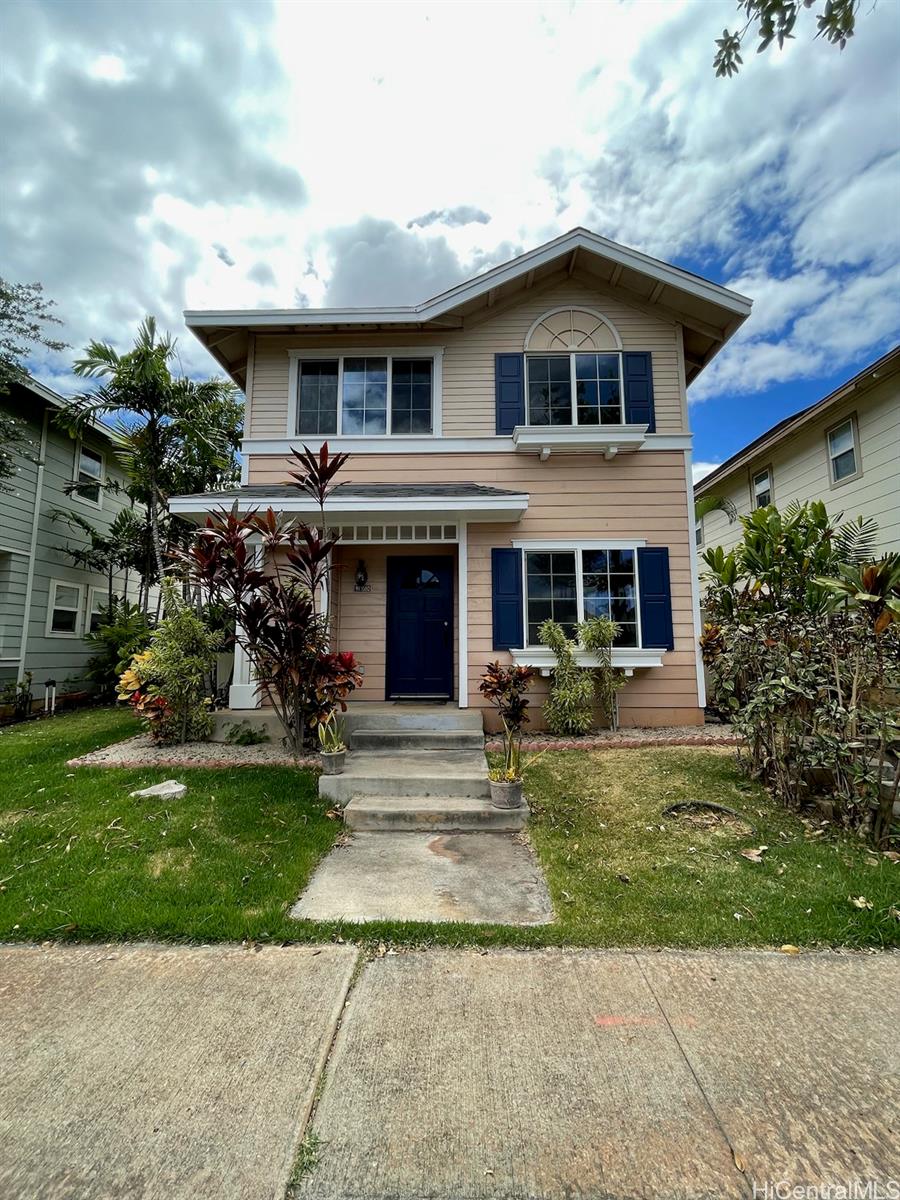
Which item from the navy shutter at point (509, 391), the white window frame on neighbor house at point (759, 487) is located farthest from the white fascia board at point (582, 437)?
the white window frame on neighbor house at point (759, 487)

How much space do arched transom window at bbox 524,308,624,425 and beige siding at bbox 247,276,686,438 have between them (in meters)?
0.19

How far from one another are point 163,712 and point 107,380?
23.4 ft

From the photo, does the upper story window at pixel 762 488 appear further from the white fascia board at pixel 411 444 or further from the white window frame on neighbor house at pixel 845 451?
the white fascia board at pixel 411 444

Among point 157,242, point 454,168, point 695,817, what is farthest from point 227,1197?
point 157,242

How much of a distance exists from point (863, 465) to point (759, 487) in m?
3.68

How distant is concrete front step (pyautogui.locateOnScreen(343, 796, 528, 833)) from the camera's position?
4.41 meters

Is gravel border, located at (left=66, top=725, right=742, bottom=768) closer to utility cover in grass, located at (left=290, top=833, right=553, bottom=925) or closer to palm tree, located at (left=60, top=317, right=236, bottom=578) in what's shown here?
utility cover in grass, located at (left=290, top=833, right=553, bottom=925)

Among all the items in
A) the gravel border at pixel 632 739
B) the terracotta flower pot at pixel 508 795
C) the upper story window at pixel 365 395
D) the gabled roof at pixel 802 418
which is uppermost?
the gabled roof at pixel 802 418

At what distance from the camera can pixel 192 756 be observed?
607 cm

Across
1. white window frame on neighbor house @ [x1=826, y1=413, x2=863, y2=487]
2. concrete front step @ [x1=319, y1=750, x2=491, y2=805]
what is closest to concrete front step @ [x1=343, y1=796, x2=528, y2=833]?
concrete front step @ [x1=319, y1=750, x2=491, y2=805]

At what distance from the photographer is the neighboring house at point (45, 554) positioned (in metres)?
10.6

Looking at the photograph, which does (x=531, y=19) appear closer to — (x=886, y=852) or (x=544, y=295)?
(x=544, y=295)

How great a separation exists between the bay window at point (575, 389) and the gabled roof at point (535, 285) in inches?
41.8

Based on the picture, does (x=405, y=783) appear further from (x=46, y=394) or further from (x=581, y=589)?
(x=46, y=394)
